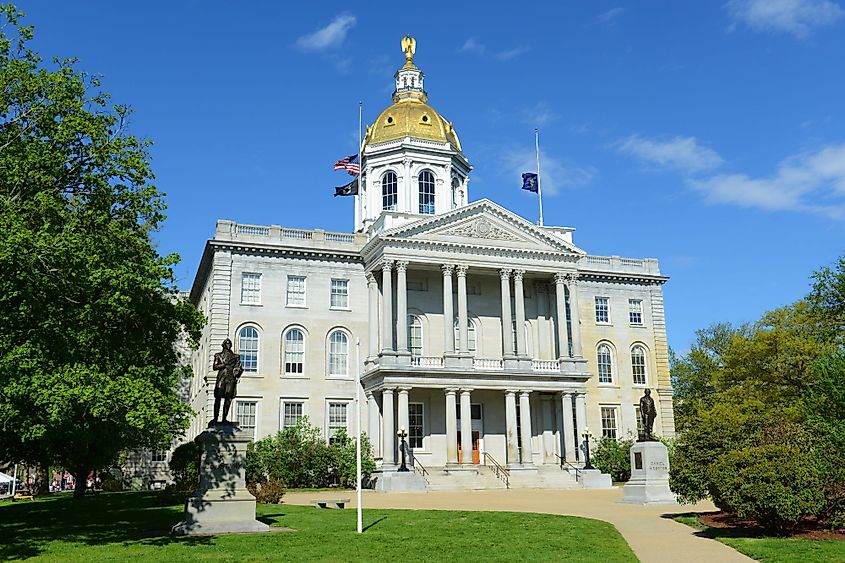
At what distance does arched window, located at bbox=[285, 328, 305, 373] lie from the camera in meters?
48.3

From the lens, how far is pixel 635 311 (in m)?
57.9

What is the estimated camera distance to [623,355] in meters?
56.5

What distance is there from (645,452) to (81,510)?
21605 millimetres

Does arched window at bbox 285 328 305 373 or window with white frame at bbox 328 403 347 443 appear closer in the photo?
window with white frame at bbox 328 403 347 443

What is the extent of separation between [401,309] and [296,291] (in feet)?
24.7

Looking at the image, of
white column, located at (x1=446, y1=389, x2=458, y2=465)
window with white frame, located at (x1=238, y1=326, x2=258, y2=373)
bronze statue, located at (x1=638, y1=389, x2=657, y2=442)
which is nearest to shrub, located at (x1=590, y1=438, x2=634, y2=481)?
white column, located at (x1=446, y1=389, x2=458, y2=465)

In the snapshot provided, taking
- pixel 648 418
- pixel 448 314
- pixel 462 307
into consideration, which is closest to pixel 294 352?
pixel 448 314

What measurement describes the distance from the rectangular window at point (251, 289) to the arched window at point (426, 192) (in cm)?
1415

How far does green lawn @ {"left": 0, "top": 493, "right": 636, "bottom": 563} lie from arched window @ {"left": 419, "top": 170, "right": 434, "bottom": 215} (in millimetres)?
34010

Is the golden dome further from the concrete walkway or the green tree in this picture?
the green tree

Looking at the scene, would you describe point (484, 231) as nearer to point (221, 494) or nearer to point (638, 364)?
point (638, 364)

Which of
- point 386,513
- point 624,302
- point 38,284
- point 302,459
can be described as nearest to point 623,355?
point 624,302

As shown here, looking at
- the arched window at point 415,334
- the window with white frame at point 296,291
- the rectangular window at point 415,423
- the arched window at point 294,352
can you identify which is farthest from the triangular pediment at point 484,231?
the rectangular window at point 415,423

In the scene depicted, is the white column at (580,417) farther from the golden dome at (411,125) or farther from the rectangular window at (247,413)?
the golden dome at (411,125)
